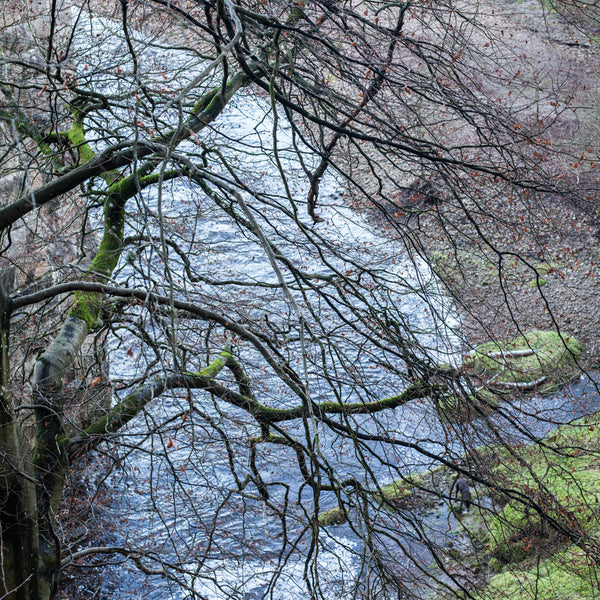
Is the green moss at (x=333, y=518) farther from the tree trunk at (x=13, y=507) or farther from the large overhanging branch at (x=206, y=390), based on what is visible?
the tree trunk at (x=13, y=507)

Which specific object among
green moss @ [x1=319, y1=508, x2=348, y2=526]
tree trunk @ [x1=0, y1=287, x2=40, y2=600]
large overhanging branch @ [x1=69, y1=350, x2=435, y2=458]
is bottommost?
tree trunk @ [x1=0, y1=287, x2=40, y2=600]

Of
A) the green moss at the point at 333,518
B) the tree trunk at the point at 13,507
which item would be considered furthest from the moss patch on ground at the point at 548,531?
the tree trunk at the point at 13,507

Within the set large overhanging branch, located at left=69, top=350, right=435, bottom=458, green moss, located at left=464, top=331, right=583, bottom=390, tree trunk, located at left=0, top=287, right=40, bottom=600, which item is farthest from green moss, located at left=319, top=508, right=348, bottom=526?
tree trunk, located at left=0, top=287, right=40, bottom=600

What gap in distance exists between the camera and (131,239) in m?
5.68

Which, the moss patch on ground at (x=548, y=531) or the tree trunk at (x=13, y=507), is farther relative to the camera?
the tree trunk at (x=13, y=507)

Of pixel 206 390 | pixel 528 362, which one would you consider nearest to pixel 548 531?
pixel 206 390

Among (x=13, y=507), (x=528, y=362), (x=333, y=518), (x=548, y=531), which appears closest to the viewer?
(x=13, y=507)

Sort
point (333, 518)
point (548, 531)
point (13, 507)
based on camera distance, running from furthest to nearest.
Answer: point (333, 518), point (548, 531), point (13, 507)

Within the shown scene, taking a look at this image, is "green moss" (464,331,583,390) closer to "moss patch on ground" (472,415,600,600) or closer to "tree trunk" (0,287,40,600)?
"moss patch on ground" (472,415,600,600)

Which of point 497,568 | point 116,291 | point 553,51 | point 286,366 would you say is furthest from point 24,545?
point 553,51

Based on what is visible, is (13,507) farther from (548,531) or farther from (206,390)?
(548,531)

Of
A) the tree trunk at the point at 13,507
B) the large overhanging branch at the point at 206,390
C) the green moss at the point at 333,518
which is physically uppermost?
the green moss at the point at 333,518

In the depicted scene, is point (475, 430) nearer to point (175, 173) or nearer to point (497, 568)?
point (175, 173)

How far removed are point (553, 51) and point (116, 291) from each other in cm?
1504
